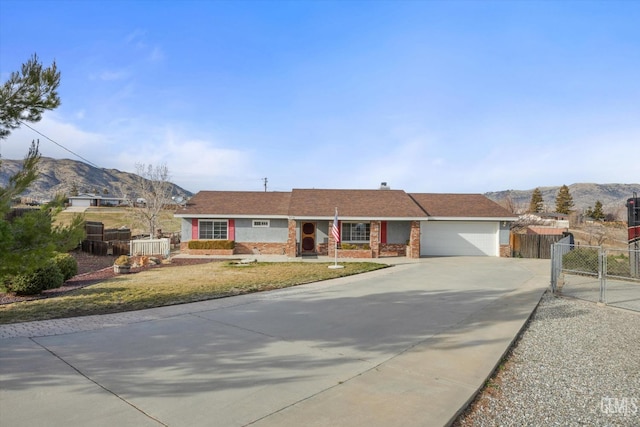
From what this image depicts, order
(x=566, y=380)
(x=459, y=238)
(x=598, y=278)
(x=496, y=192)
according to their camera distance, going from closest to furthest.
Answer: (x=566, y=380), (x=598, y=278), (x=459, y=238), (x=496, y=192)

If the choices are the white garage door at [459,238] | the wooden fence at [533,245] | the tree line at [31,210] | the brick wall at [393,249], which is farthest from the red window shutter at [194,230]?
the wooden fence at [533,245]

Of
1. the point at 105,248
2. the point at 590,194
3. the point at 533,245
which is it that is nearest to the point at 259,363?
the point at 105,248

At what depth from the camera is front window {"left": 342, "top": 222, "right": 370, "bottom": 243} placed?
904 inches

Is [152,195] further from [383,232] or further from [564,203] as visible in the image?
[564,203]

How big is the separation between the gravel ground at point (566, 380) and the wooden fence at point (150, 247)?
787 inches

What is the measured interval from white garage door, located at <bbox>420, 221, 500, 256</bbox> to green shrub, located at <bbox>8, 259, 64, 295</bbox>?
19627mm

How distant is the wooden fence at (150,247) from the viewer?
21.7m

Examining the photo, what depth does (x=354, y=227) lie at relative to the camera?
75.5 ft

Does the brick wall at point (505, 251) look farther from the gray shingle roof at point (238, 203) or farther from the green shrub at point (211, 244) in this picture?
the green shrub at point (211, 244)

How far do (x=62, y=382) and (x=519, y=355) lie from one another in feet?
21.8

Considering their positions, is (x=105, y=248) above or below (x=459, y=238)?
below

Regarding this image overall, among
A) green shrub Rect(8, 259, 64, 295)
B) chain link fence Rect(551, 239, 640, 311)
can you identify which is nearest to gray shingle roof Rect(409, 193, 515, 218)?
chain link fence Rect(551, 239, 640, 311)

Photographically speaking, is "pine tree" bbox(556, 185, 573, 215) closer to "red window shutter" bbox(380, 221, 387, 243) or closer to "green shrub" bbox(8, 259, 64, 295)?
"red window shutter" bbox(380, 221, 387, 243)

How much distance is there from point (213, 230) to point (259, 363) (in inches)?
765
